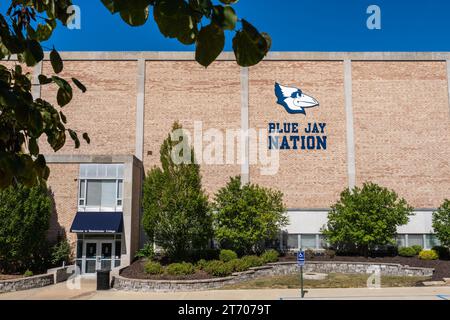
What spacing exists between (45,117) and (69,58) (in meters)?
34.3

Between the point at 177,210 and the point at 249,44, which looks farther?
the point at 177,210

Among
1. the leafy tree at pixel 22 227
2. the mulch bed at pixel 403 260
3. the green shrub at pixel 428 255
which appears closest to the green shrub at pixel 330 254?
the mulch bed at pixel 403 260

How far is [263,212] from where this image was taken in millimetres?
30766

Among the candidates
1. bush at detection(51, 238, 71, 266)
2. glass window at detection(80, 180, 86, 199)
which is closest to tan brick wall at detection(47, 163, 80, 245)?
glass window at detection(80, 180, 86, 199)

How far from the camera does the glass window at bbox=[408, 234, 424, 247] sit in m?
34.1

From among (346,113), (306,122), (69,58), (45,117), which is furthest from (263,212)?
(45,117)

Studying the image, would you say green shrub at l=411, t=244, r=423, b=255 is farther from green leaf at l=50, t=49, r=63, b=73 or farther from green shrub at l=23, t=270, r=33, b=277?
green leaf at l=50, t=49, r=63, b=73

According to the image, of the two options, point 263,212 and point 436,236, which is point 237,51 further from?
point 436,236

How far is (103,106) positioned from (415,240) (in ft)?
82.0

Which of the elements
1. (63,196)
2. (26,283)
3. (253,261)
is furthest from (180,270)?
(63,196)

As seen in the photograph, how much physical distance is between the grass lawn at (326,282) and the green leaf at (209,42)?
74.0 feet

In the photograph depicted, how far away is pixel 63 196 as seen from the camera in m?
29.7

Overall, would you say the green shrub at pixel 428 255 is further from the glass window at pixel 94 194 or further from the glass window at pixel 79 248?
the glass window at pixel 79 248

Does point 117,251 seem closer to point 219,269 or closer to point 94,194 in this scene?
point 94,194
